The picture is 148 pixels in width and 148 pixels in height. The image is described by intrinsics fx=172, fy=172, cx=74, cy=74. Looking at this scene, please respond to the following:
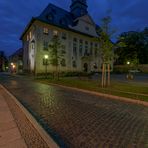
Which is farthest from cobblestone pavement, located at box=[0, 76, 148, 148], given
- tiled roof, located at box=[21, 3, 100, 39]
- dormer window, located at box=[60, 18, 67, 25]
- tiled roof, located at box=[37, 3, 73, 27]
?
dormer window, located at box=[60, 18, 67, 25]

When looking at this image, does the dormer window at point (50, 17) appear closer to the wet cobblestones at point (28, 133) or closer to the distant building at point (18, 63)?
the distant building at point (18, 63)

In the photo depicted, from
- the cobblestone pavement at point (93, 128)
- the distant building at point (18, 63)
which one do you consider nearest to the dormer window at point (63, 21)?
the distant building at point (18, 63)

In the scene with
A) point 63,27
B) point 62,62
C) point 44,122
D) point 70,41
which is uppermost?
point 63,27

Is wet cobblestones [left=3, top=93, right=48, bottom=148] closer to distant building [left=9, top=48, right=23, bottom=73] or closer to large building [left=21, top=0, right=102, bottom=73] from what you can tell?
large building [left=21, top=0, right=102, bottom=73]

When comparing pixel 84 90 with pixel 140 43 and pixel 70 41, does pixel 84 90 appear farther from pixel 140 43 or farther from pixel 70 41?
pixel 140 43

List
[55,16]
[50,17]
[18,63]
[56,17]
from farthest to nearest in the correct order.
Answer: [18,63] < [56,17] < [55,16] < [50,17]

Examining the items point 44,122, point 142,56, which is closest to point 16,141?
point 44,122

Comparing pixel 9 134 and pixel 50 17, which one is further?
pixel 50 17

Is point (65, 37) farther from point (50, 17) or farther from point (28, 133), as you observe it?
point (28, 133)

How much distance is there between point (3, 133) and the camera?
489cm

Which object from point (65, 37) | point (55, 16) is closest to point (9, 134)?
point (65, 37)

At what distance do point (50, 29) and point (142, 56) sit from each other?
133 ft

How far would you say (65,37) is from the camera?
137ft

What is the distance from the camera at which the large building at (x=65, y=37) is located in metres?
36.9
